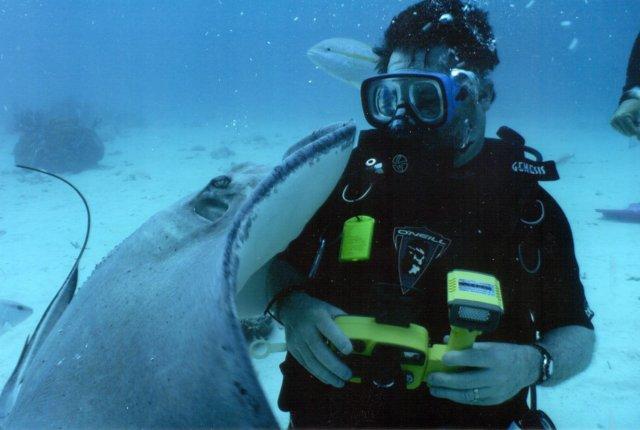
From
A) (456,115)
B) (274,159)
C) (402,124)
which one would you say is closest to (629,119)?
(456,115)

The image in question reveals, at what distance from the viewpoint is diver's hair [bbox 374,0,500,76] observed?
2158 mm

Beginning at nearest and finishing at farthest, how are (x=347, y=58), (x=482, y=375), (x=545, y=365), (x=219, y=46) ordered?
(x=482, y=375)
(x=545, y=365)
(x=347, y=58)
(x=219, y=46)

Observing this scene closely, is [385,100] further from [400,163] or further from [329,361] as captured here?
[329,361]

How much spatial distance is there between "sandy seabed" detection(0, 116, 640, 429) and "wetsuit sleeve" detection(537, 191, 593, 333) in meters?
2.52

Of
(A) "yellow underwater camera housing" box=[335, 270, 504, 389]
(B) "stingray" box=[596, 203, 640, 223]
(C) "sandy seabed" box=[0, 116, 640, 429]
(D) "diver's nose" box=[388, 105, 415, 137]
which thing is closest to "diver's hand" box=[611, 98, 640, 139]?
(C) "sandy seabed" box=[0, 116, 640, 429]

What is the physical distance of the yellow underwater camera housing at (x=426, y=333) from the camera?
1.18 meters

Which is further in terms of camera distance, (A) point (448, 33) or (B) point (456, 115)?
(A) point (448, 33)

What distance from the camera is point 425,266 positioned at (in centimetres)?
176

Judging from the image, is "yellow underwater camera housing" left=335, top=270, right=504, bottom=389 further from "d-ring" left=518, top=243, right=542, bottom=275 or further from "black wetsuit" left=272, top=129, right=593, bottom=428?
"d-ring" left=518, top=243, right=542, bottom=275

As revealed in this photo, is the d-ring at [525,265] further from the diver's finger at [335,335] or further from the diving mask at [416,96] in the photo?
the diver's finger at [335,335]

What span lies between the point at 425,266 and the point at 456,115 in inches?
33.7

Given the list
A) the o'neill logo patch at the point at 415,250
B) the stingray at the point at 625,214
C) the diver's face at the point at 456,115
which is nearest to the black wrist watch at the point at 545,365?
the o'neill logo patch at the point at 415,250

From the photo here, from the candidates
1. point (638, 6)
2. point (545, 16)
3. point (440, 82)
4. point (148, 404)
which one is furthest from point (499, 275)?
point (545, 16)

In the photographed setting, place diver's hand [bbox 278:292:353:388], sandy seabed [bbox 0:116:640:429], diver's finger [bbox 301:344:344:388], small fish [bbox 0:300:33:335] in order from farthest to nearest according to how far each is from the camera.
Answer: small fish [bbox 0:300:33:335]
sandy seabed [bbox 0:116:640:429]
diver's finger [bbox 301:344:344:388]
diver's hand [bbox 278:292:353:388]
